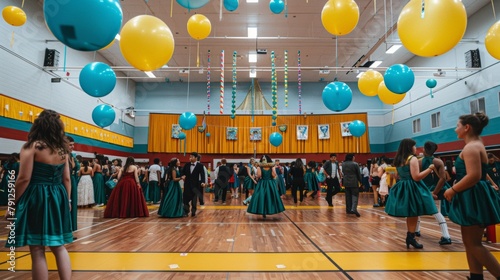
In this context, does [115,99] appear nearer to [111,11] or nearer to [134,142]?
[134,142]

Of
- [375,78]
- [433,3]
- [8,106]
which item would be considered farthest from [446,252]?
[8,106]

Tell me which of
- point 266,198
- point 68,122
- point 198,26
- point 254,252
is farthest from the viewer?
point 68,122

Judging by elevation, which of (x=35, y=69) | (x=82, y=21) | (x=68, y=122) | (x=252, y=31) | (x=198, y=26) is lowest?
(x=82, y=21)

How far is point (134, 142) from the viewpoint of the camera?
1816cm

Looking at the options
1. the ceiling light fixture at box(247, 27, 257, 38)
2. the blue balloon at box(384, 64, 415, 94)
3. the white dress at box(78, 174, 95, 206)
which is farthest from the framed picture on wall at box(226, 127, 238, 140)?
the blue balloon at box(384, 64, 415, 94)

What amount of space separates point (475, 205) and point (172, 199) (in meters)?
5.75

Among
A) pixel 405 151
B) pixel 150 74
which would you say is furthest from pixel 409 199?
pixel 150 74

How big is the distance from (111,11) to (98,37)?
0.26 metres

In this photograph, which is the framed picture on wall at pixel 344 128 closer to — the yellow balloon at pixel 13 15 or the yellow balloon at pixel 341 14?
the yellow balloon at pixel 341 14

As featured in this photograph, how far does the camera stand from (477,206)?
214 centimetres

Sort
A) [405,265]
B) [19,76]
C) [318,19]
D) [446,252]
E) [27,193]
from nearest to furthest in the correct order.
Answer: [27,193], [405,265], [446,252], [19,76], [318,19]

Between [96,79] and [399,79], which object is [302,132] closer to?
[399,79]

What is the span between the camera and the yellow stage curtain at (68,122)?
8.40 metres

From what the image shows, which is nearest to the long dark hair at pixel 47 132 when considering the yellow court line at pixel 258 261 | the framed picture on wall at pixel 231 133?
the yellow court line at pixel 258 261
